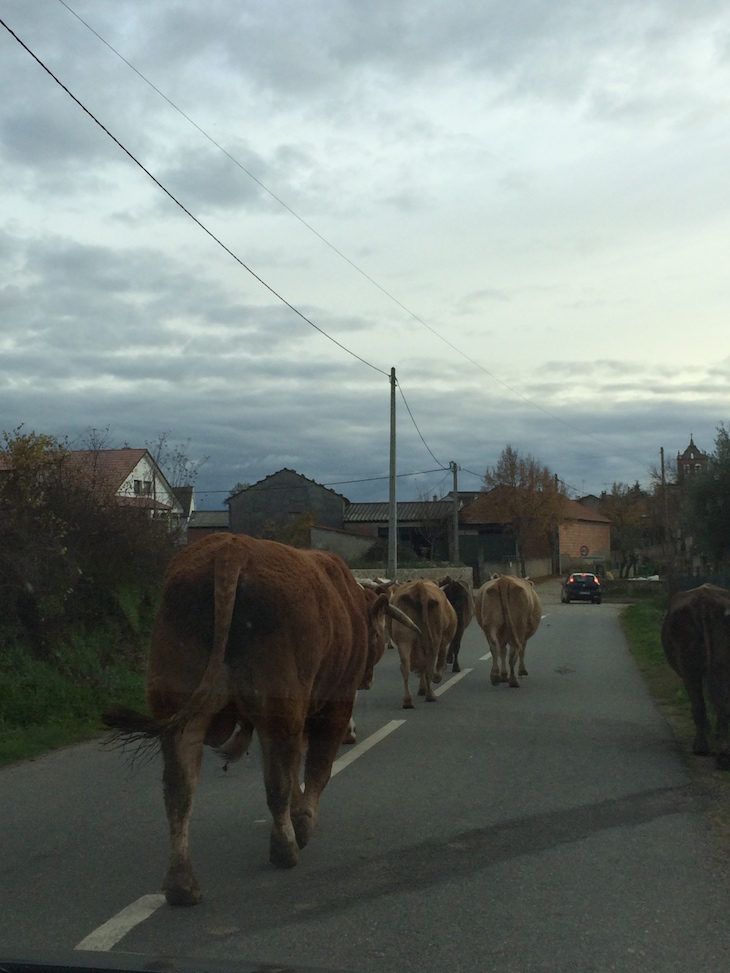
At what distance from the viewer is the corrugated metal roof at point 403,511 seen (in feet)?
207

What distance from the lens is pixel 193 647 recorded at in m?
5.09

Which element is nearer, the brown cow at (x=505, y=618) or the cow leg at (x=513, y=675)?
the cow leg at (x=513, y=675)

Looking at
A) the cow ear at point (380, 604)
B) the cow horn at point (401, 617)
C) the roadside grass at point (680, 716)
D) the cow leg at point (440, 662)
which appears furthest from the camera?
the cow leg at point (440, 662)

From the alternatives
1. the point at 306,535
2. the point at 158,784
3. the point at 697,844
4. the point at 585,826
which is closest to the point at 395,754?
the point at 158,784

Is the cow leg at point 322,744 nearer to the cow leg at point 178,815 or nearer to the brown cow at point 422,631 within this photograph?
the cow leg at point 178,815

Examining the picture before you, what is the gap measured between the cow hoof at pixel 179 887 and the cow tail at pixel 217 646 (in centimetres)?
69

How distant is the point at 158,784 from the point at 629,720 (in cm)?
549

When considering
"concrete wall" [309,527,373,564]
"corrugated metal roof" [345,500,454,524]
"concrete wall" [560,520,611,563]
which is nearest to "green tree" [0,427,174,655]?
"concrete wall" [309,527,373,564]

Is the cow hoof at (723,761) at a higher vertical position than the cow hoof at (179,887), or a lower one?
lower

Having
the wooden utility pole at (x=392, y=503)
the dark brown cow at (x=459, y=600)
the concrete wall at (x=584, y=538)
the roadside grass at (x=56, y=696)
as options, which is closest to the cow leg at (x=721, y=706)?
the roadside grass at (x=56, y=696)

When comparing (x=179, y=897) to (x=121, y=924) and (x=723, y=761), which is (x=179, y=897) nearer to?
(x=121, y=924)

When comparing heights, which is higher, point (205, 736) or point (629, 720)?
point (205, 736)

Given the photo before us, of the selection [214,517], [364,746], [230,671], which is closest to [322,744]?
[230,671]

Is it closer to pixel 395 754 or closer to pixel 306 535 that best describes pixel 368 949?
pixel 395 754
